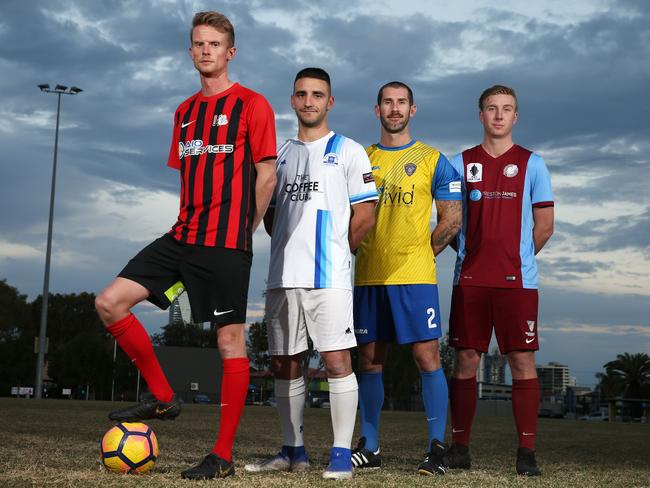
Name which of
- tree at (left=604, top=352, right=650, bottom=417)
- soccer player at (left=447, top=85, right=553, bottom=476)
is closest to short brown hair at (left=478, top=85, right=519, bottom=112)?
soccer player at (left=447, top=85, right=553, bottom=476)

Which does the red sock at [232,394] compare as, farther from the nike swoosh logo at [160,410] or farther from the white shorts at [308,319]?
the white shorts at [308,319]

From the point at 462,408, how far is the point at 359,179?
2052 millimetres

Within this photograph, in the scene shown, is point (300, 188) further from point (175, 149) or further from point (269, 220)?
point (175, 149)

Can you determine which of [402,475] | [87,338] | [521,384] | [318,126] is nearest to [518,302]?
[521,384]

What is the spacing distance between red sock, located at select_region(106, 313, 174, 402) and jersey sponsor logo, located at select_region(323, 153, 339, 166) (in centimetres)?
164

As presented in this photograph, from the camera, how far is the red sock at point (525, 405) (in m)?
6.33

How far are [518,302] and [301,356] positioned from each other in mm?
1689

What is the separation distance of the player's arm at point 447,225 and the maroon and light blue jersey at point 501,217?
0.14m

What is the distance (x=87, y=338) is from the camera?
74625 millimetres

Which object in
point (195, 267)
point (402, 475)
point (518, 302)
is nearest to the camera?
point (195, 267)

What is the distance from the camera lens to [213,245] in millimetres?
5230

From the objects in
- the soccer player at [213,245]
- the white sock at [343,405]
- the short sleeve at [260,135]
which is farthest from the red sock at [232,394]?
the short sleeve at [260,135]

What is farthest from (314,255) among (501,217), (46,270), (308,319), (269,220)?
(46,270)

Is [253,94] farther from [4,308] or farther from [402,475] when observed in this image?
[4,308]
